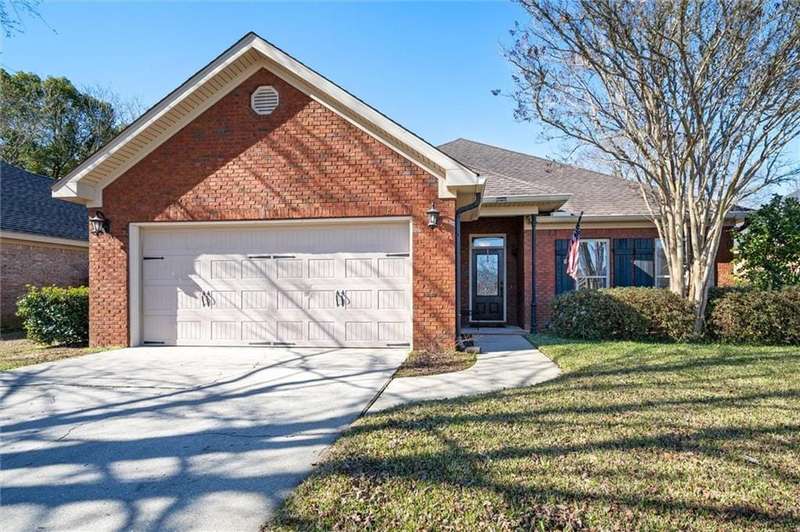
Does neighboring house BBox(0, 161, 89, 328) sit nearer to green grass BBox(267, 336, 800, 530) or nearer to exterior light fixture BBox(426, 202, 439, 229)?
exterior light fixture BBox(426, 202, 439, 229)

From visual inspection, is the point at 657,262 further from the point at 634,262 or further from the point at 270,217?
the point at 270,217

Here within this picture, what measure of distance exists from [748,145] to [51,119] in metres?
31.7

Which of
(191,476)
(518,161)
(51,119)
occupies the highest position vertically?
(51,119)

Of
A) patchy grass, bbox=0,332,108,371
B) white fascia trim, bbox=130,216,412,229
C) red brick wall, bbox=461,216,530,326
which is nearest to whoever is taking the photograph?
patchy grass, bbox=0,332,108,371

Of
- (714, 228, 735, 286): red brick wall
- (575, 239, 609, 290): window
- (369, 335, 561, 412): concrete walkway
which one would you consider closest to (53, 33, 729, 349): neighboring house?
(369, 335, 561, 412): concrete walkway

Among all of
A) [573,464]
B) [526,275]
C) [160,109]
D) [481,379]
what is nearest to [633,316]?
[526,275]

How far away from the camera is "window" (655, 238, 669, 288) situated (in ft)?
38.7

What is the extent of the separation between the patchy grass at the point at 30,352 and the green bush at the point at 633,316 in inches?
357

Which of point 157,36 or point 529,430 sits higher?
point 157,36

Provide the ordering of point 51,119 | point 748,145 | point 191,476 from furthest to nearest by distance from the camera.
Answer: point 51,119, point 748,145, point 191,476

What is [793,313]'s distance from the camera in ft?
26.5

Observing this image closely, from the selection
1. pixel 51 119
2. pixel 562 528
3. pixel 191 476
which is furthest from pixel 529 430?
pixel 51 119

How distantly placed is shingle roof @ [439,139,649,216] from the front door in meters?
1.92

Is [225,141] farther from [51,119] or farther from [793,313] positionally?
[51,119]
